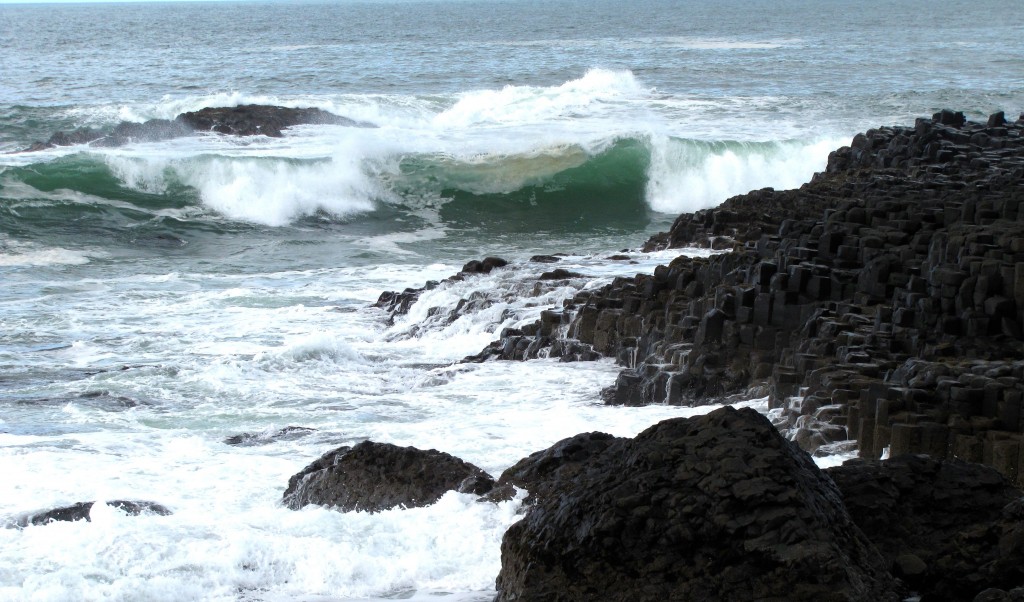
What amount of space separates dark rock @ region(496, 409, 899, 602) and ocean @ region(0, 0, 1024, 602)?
1.37 metres

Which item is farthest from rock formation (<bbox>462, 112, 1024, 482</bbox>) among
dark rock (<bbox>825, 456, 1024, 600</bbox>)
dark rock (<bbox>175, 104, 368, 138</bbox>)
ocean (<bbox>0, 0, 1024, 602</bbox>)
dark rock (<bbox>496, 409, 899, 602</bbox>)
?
dark rock (<bbox>175, 104, 368, 138</bbox>)

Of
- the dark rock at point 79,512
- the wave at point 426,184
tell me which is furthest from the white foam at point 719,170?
the dark rock at point 79,512

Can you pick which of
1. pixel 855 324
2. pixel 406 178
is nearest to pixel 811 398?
pixel 855 324

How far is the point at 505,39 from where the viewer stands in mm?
68750

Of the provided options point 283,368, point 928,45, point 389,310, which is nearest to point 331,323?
point 389,310

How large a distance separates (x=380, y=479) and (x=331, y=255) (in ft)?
45.6

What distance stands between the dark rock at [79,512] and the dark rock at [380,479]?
0.77 meters

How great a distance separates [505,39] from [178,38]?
17.1 m

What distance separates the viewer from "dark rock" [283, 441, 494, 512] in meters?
8.18

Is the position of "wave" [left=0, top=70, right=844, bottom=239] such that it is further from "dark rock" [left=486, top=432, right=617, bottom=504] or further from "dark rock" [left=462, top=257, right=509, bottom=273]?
"dark rock" [left=486, top=432, right=617, bottom=504]

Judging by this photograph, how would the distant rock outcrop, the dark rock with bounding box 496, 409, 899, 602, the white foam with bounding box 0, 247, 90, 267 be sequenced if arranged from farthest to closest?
the distant rock outcrop
the white foam with bounding box 0, 247, 90, 267
the dark rock with bounding box 496, 409, 899, 602

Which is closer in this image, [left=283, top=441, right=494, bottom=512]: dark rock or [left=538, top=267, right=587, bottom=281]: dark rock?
[left=283, top=441, right=494, bottom=512]: dark rock

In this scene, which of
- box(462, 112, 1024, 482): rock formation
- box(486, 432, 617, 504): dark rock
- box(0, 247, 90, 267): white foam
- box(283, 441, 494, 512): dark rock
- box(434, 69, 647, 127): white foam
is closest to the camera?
box(486, 432, 617, 504): dark rock

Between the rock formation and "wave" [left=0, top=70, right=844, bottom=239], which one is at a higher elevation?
the rock formation
